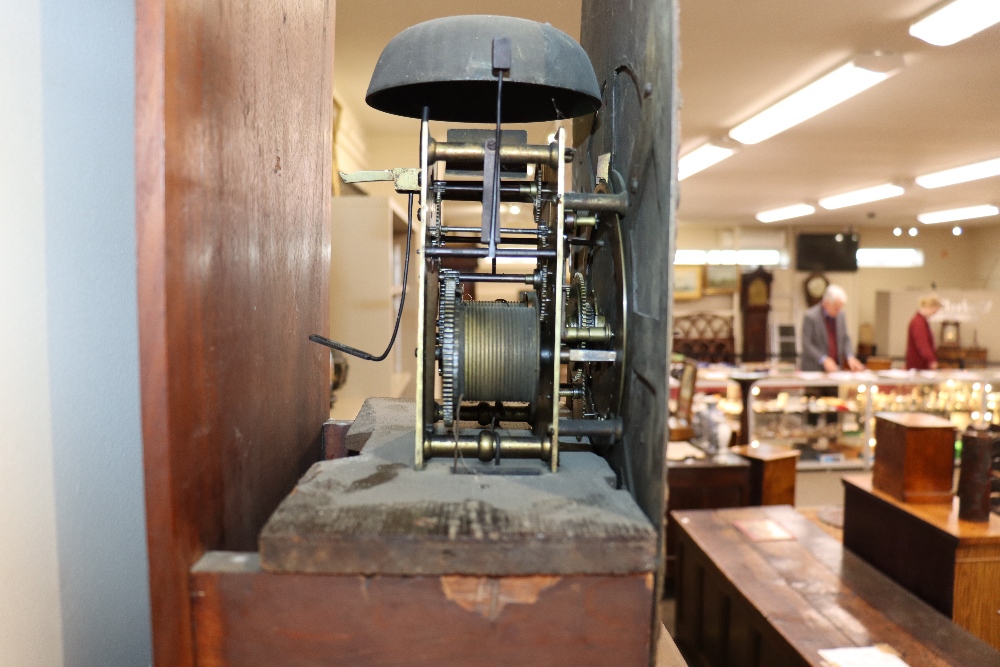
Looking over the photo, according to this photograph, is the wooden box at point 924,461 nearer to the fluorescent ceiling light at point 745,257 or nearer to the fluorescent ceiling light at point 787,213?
the fluorescent ceiling light at point 787,213

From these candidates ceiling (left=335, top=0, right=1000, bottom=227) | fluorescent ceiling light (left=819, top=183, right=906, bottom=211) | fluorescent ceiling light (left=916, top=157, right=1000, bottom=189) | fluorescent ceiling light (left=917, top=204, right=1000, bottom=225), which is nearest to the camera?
ceiling (left=335, top=0, right=1000, bottom=227)

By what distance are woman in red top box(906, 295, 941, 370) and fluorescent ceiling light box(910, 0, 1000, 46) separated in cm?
555

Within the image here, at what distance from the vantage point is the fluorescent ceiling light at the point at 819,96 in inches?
144

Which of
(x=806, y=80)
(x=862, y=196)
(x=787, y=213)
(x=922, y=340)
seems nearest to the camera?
(x=806, y=80)

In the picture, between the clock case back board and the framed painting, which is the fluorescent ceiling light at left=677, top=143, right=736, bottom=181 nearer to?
the clock case back board

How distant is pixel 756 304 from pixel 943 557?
9817 millimetres

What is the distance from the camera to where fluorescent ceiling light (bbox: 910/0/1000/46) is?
285 centimetres

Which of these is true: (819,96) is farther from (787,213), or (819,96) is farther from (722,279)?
(722,279)

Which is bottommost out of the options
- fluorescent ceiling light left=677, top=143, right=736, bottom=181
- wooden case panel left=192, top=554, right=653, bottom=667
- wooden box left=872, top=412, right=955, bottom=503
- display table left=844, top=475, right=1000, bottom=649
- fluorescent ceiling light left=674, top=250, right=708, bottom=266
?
display table left=844, top=475, right=1000, bottom=649

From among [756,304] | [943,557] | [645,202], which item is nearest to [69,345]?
[645,202]

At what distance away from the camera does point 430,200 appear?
1248 mm

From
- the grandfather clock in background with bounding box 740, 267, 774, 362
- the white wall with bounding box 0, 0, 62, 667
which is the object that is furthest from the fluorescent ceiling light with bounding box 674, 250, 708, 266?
the white wall with bounding box 0, 0, 62, 667

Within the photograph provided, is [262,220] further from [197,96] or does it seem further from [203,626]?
[203,626]

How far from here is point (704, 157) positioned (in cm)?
616
